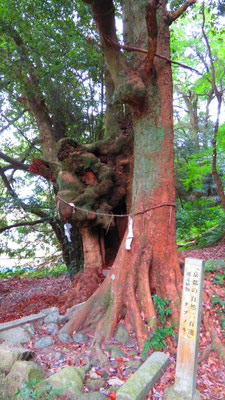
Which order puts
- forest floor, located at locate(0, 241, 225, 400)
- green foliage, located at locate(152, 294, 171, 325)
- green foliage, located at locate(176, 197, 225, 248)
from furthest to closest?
green foliage, located at locate(176, 197, 225, 248)
green foliage, located at locate(152, 294, 171, 325)
forest floor, located at locate(0, 241, 225, 400)

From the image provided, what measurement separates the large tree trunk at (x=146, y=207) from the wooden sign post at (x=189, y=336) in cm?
96

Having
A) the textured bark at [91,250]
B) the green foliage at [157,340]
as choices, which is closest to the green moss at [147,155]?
the textured bark at [91,250]

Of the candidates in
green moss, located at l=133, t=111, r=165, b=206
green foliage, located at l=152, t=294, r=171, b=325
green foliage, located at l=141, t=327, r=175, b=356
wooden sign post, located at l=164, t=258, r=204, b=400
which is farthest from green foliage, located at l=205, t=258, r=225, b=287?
wooden sign post, located at l=164, t=258, r=204, b=400

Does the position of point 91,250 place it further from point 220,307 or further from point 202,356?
point 202,356

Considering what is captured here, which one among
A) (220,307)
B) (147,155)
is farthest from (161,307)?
(147,155)

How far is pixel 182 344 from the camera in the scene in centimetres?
260

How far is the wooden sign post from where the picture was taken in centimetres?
251

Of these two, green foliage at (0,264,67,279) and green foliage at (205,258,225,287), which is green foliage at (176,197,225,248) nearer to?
green foliage at (205,258,225,287)

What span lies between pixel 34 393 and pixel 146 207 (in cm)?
281

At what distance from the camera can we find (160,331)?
11.0 ft

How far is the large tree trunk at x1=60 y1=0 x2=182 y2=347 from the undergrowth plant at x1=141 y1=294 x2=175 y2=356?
0.11 metres

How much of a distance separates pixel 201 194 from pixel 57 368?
45.7ft

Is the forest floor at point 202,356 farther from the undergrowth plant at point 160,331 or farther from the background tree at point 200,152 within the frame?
the background tree at point 200,152

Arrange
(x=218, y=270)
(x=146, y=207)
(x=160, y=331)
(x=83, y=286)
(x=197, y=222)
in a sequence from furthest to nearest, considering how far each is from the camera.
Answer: (x=197, y=222), (x=83, y=286), (x=218, y=270), (x=146, y=207), (x=160, y=331)
